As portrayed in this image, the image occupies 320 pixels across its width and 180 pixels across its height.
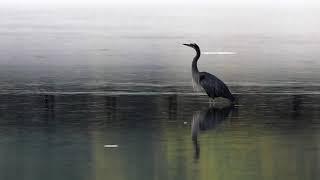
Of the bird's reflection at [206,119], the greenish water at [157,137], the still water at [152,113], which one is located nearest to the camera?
the greenish water at [157,137]

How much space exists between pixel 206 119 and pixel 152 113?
1015 mm

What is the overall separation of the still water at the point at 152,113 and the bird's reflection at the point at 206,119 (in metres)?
0.02

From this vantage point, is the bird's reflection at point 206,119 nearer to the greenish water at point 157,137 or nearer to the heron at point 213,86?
the greenish water at point 157,137

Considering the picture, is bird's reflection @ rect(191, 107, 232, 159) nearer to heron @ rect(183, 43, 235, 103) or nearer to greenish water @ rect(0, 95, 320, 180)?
greenish water @ rect(0, 95, 320, 180)

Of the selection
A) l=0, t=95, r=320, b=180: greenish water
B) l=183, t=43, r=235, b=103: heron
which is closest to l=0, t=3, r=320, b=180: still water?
l=0, t=95, r=320, b=180: greenish water

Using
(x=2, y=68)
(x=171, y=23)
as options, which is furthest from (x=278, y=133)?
(x=171, y=23)

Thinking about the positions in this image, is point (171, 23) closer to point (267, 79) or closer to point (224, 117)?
point (267, 79)

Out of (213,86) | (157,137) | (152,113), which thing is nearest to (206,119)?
(152,113)

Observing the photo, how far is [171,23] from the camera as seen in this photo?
5150 centimetres

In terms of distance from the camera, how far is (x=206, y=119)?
16.9 m

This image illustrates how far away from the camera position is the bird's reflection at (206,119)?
15.5 m

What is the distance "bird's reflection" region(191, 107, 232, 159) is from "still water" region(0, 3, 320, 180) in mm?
22

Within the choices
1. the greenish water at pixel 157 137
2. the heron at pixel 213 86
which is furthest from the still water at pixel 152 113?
the heron at pixel 213 86

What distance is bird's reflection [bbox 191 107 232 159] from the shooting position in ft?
50.9
